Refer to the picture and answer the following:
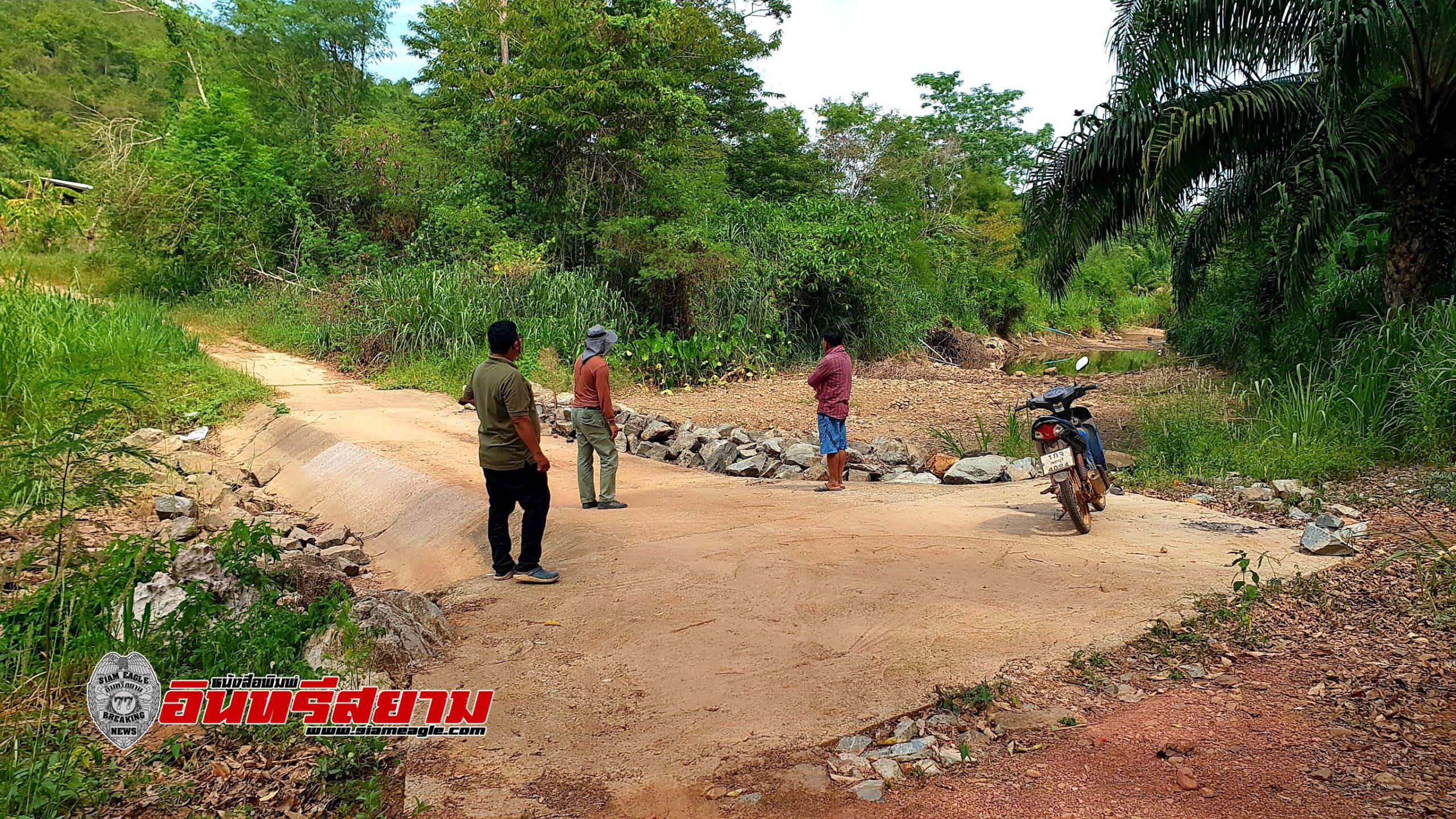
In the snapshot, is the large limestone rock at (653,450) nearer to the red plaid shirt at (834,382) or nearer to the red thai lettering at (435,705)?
the red plaid shirt at (834,382)

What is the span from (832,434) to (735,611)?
376cm

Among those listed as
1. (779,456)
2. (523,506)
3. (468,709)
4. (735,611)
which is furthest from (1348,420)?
(468,709)

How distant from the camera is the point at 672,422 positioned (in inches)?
488

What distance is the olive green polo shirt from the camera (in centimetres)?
559

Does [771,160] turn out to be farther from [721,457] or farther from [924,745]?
[924,745]

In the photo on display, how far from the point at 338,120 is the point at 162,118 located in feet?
15.2

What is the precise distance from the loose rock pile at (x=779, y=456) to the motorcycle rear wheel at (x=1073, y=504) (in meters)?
1.96

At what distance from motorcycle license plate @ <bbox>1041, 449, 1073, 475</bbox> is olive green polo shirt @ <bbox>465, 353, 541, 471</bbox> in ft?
11.8

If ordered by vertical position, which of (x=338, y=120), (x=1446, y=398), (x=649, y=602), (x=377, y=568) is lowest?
(x=377, y=568)

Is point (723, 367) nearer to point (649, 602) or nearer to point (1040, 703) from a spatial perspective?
point (649, 602)

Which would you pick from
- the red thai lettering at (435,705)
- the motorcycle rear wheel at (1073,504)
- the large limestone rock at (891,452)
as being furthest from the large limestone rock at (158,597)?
the large limestone rock at (891,452)

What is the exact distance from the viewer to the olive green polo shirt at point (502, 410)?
5594mm

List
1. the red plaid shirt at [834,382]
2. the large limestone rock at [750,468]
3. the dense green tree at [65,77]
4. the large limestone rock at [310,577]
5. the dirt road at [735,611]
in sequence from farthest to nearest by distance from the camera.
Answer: the dense green tree at [65,77] → the large limestone rock at [750,468] → the red plaid shirt at [834,382] → the large limestone rock at [310,577] → the dirt road at [735,611]

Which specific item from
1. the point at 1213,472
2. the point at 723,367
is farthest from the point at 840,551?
the point at 723,367
